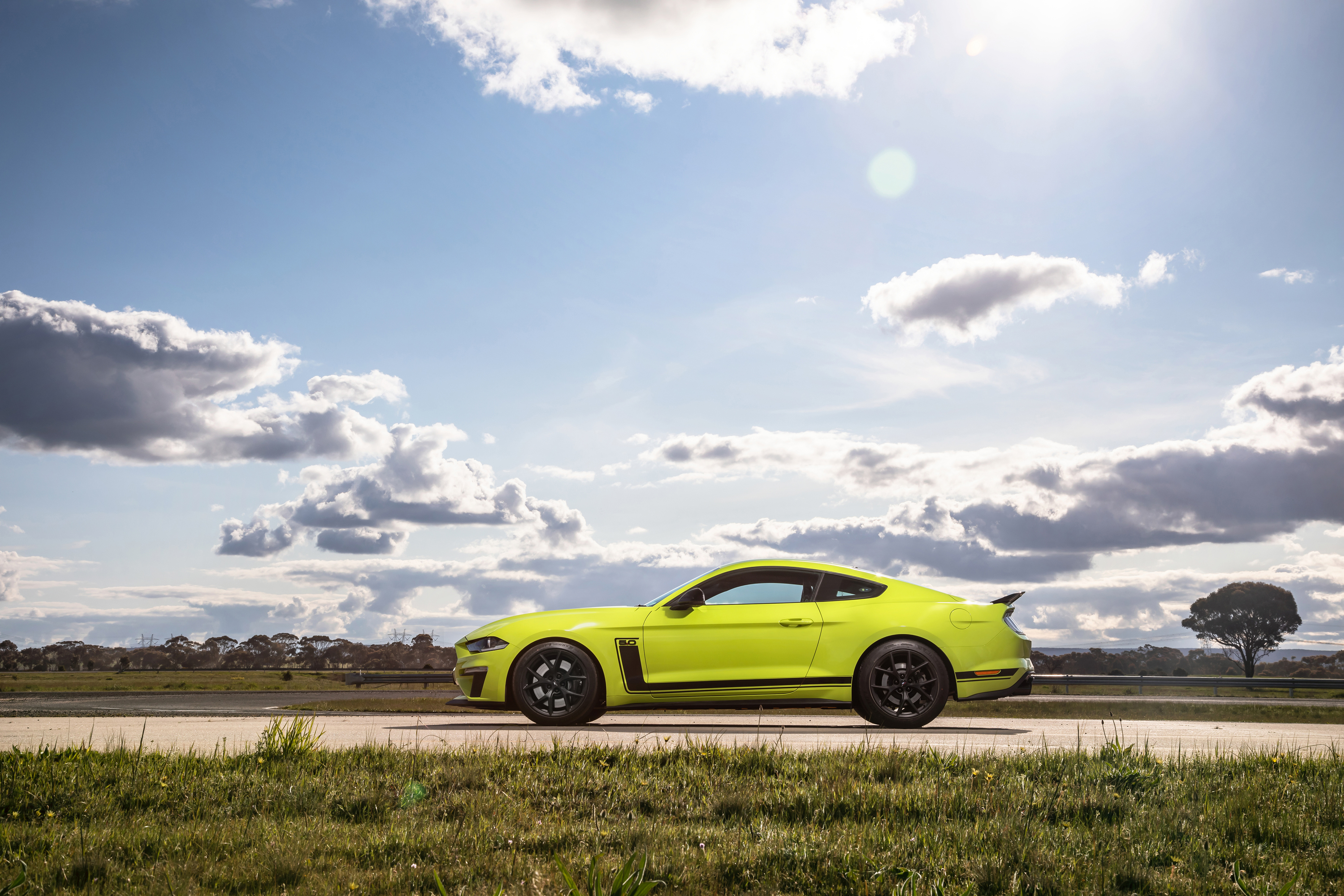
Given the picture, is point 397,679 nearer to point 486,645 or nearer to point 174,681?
point 174,681

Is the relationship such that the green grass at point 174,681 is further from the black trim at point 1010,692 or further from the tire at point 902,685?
the black trim at point 1010,692

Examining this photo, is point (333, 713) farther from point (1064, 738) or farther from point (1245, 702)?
point (1245, 702)

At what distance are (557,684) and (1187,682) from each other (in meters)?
24.8

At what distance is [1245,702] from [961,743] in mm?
19879

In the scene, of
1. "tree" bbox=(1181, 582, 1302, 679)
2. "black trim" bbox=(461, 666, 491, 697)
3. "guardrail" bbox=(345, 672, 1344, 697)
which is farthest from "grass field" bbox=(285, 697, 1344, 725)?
"tree" bbox=(1181, 582, 1302, 679)

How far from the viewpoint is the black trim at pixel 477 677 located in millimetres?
7863

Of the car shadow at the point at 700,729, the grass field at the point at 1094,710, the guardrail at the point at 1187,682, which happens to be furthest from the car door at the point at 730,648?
the guardrail at the point at 1187,682

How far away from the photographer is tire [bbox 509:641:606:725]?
25.6ft

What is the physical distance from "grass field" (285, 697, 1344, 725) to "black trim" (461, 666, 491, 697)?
5.06 meters

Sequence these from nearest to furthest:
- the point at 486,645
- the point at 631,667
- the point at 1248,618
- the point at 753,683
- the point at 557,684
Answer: the point at 753,683, the point at 631,667, the point at 557,684, the point at 486,645, the point at 1248,618

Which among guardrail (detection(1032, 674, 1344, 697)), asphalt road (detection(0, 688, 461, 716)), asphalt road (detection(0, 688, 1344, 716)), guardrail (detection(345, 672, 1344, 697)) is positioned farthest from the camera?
guardrail (detection(345, 672, 1344, 697))

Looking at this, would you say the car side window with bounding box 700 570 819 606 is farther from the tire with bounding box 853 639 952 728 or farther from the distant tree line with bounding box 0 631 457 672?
the distant tree line with bounding box 0 631 457 672

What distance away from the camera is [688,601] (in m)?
7.76

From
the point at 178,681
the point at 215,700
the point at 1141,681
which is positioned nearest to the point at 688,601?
the point at 215,700
